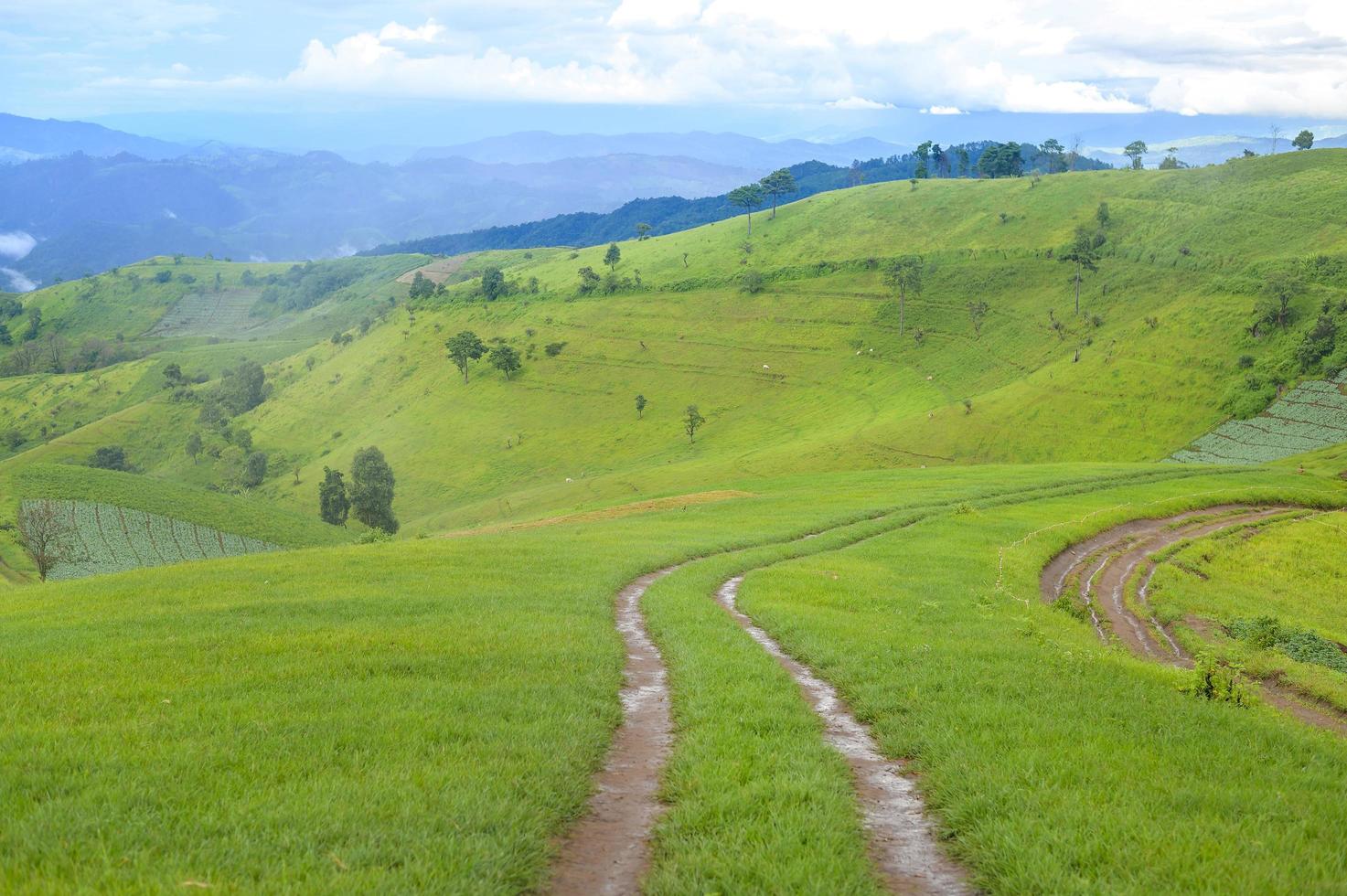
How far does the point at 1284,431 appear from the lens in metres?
91.2

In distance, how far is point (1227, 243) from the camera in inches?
5492

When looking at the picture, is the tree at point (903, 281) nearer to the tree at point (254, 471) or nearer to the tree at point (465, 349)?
the tree at point (465, 349)

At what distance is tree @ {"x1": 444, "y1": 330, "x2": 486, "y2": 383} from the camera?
6831 inches

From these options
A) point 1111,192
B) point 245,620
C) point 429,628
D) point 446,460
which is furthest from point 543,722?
point 1111,192

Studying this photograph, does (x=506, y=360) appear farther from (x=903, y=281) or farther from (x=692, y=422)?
(x=903, y=281)

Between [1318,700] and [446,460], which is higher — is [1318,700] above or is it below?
above

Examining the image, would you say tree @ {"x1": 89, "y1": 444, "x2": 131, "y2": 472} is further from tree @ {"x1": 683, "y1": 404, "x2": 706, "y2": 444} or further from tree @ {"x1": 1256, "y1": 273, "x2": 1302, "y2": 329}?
tree @ {"x1": 1256, "y1": 273, "x2": 1302, "y2": 329}

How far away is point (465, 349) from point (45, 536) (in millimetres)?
114622

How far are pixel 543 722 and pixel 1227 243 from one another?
165 meters

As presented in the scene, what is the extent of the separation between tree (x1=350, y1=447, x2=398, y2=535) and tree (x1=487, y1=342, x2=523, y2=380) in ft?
184

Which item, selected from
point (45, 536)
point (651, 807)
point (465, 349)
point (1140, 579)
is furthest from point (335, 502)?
point (651, 807)

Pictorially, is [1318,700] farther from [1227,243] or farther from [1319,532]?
[1227,243]

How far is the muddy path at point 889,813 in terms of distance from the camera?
28.5ft

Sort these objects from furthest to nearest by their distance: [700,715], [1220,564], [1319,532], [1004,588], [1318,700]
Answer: [1319,532] → [1220,564] → [1004,588] → [1318,700] → [700,715]
